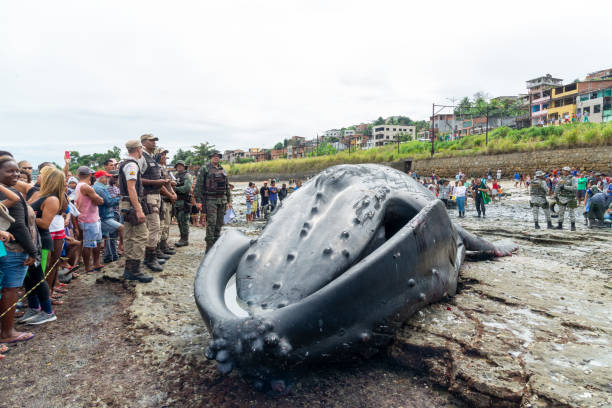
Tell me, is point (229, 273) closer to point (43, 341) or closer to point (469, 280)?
point (43, 341)

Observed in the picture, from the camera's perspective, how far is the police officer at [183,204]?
7293 millimetres

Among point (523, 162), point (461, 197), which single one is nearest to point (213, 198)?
point (461, 197)

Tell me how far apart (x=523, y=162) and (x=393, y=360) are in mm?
30691

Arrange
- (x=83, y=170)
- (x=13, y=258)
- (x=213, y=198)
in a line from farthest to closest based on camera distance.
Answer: (x=213, y=198), (x=83, y=170), (x=13, y=258)

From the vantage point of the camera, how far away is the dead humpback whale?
73.4 inches

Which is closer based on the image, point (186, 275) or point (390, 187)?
point (390, 187)

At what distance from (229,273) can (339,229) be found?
81cm

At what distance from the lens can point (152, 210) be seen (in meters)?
4.88

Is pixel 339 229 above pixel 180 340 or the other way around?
above

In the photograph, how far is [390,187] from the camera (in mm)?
3037

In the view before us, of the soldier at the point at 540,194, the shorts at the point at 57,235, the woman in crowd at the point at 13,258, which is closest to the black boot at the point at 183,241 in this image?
the shorts at the point at 57,235

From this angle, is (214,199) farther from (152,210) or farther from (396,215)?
(396,215)

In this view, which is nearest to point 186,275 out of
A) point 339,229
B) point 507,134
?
point 339,229

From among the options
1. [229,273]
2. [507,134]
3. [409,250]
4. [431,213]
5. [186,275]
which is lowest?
[186,275]
